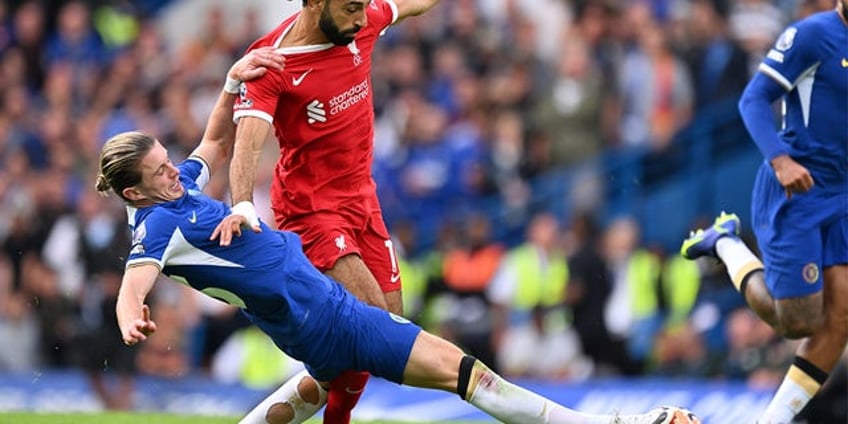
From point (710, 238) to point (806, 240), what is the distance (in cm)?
116

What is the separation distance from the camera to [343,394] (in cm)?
982

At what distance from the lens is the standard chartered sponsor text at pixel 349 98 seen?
9906 mm

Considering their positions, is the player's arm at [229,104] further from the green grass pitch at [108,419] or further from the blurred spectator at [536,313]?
the blurred spectator at [536,313]

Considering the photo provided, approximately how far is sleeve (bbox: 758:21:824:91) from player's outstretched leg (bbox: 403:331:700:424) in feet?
9.34

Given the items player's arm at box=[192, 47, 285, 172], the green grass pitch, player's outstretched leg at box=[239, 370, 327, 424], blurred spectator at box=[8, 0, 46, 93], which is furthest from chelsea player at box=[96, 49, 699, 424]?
blurred spectator at box=[8, 0, 46, 93]

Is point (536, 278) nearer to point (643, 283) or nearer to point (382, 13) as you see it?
point (643, 283)

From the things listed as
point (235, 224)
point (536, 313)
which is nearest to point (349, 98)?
point (235, 224)

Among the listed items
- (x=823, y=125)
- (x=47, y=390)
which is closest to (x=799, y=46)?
(x=823, y=125)

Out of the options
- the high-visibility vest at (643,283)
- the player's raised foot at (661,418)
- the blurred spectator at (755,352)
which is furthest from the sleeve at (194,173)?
the high-visibility vest at (643,283)

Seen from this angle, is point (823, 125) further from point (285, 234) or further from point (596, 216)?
point (596, 216)

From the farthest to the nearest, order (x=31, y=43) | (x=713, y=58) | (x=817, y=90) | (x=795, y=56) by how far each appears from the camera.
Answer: (x=31, y=43) → (x=713, y=58) → (x=817, y=90) → (x=795, y=56)

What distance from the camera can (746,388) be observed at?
1424 centimetres

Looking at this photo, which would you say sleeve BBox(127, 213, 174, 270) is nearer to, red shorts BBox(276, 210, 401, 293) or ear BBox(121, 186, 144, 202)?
ear BBox(121, 186, 144, 202)

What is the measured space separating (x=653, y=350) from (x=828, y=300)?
587cm
